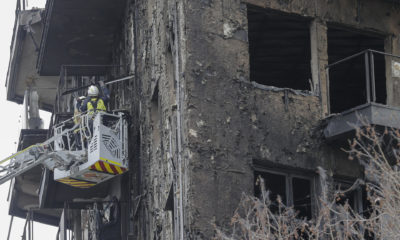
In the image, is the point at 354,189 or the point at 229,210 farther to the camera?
the point at 354,189

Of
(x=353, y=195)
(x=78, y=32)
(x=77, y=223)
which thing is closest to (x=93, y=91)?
(x=78, y=32)

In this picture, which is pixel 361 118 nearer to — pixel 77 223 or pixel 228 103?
pixel 228 103

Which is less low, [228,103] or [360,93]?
[360,93]

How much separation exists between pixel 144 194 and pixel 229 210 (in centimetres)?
526

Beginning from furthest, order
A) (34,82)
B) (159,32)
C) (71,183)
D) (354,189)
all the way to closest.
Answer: (34,82) → (71,183) → (159,32) → (354,189)

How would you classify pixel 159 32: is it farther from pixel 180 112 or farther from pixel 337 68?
pixel 337 68

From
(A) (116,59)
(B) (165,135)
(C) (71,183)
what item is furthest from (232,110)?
(A) (116,59)

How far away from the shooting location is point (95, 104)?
82.4 ft

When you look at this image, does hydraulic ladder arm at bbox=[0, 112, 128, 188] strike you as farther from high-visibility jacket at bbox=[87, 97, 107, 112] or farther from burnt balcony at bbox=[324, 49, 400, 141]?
burnt balcony at bbox=[324, 49, 400, 141]

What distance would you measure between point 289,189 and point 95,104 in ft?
20.6

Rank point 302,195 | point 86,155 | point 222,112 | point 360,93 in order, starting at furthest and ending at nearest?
point 360,93 → point 86,155 → point 302,195 → point 222,112

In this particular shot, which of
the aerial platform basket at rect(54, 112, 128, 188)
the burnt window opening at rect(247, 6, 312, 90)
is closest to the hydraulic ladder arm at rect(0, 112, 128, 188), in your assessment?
the aerial platform basket at rect(54, 112, 128, 188)

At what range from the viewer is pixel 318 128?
2083 centimetres

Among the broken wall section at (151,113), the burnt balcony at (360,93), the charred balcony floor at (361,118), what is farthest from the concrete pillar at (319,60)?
the broken wall section at (151,113)
